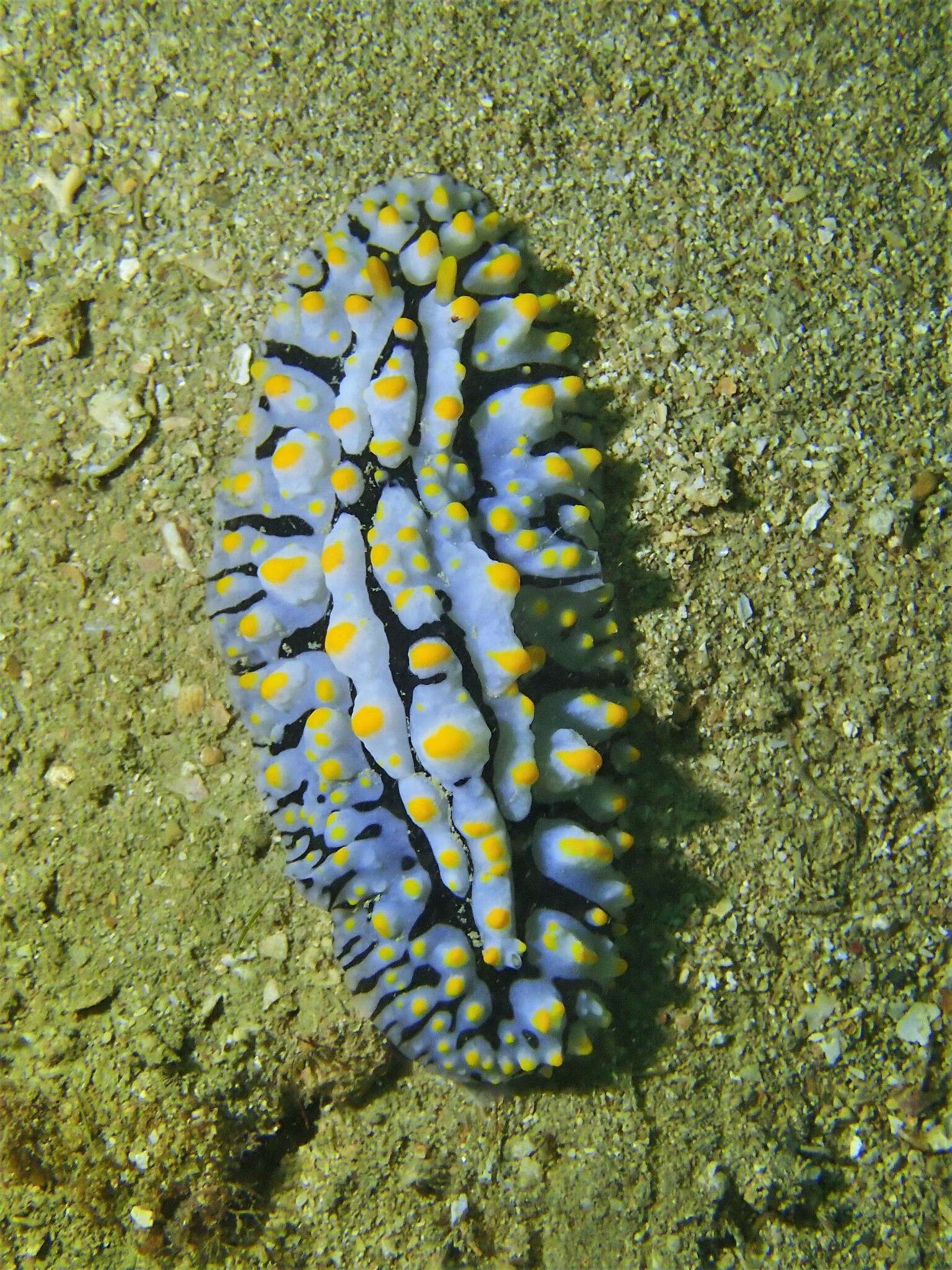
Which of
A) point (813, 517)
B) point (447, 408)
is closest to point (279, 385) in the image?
point (447, 408)

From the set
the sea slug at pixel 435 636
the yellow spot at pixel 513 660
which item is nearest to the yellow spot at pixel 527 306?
the sea slug at pixel 435 636

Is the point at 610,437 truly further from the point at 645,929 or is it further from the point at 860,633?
the point at 645,929

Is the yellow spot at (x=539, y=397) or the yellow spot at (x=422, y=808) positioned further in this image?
the yellow spot at (x=539, y=397)

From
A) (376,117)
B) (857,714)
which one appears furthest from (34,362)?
(857,714)

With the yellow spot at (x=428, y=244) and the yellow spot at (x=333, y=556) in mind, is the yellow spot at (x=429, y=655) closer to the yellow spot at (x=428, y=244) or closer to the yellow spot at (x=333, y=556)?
the yellow spot at (x=333, y=556)

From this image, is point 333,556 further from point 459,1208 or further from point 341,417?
point 459,1208

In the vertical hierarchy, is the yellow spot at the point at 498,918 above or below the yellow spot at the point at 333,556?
below
